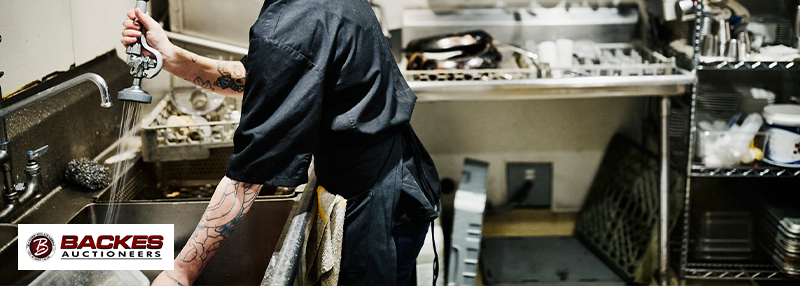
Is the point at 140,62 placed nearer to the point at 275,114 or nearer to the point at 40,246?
the point at 275,114

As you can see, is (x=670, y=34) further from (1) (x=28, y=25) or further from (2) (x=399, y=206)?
(1) (x=28, y=25)

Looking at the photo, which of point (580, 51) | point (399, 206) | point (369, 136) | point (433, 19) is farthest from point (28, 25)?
point (580, 51)

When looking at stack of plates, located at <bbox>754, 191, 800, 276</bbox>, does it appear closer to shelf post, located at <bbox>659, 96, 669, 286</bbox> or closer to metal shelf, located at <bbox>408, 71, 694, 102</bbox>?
shelf post, located at <bbox>659, 96, 669, 286</bbox>

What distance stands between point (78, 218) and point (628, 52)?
216cm

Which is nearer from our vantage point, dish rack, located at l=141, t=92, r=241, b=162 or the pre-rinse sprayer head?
the pre-rinse sprayer head

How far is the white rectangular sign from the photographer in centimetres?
114

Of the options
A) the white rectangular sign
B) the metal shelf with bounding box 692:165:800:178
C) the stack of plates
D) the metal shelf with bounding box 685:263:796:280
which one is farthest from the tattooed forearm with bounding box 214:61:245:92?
the stack of plates

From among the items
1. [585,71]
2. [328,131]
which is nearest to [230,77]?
[328,131]

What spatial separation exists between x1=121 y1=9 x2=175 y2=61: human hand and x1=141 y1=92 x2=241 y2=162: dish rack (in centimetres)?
44

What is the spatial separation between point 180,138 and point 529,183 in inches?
64.3

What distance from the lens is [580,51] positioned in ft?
7.62

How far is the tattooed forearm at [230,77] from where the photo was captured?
4.54 ft

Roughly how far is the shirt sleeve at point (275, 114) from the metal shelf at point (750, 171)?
5.55 ft

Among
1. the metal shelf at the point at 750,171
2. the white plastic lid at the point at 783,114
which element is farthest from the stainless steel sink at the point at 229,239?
the white plastic lid at the point at 783,114
